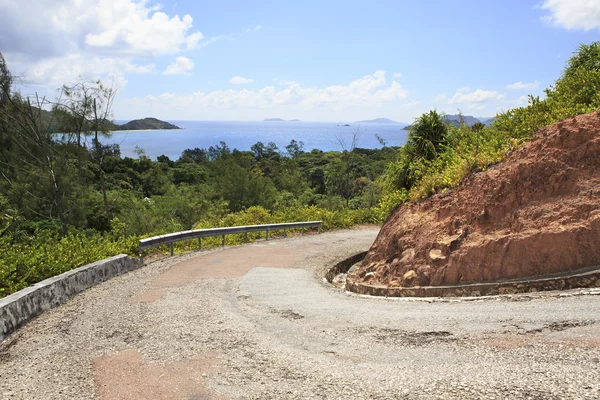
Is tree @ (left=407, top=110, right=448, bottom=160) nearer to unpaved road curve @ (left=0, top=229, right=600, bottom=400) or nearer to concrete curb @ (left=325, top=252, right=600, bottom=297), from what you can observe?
concrete curb @ (left=325, top=252, right=600, bottom=297)

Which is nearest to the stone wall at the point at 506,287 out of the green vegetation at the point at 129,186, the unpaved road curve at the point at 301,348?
the unpaved road curve at the point at 301,348

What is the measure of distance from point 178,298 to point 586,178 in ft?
25.3

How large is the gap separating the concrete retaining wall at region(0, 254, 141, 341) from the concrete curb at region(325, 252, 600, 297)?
18.7ft

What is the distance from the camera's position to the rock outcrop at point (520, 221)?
749 cm

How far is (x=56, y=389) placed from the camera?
461 cm

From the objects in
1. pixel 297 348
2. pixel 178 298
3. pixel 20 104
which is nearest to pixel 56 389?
pixel 297 348

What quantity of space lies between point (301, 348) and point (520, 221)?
499 cm

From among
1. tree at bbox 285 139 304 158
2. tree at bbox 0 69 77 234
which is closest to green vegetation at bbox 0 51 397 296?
tree at bbox 0 69 77 234

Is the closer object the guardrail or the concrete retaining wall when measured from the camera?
the concrete retaining wall

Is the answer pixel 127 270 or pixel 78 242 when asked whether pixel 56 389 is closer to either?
pixel 127 270

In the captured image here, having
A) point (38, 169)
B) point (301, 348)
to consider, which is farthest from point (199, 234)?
point (38, 169)

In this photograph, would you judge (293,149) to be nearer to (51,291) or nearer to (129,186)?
(129,186)

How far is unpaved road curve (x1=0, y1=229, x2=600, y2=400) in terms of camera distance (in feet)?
14.1

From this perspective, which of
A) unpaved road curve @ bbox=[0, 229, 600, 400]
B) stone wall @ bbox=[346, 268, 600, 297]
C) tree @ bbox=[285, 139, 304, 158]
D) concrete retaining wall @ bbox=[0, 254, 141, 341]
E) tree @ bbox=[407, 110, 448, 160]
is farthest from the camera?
tree @ bbox=[285, 139, 304, 158]
